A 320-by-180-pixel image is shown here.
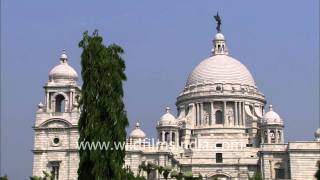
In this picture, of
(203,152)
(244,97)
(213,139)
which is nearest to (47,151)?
(203,152)

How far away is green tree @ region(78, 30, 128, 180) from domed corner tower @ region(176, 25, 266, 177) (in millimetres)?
46065

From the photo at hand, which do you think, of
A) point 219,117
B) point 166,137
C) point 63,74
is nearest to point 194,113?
point 219,117

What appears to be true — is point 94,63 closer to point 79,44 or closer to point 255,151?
point 79,44

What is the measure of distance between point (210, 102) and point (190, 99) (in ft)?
11.5

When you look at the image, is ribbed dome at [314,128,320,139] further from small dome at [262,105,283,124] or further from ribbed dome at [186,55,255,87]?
ribbed dome at [186,55,255,87]

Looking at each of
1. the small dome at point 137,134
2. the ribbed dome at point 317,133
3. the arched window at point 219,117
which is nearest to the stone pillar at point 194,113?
the arched window at point 219,117

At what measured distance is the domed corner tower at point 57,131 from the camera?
232 ft

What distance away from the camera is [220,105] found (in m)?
91.5

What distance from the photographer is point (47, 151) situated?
71.4 meters

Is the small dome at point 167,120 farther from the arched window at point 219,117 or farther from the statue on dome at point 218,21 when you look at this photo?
the statue on dome at point 218,21

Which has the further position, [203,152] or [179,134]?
[179,134]

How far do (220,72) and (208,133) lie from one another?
10.3 m

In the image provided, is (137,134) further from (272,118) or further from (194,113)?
(272,118)

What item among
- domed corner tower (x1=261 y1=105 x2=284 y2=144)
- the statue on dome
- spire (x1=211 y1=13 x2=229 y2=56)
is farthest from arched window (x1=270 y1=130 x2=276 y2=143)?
the statue on dome
